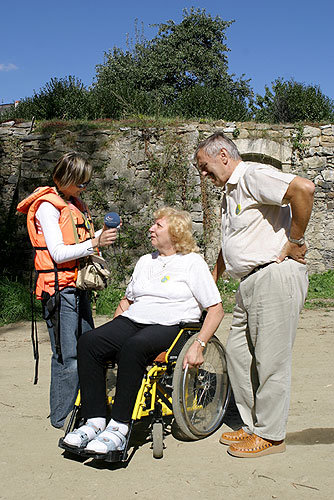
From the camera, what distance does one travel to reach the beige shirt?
2561 millimetres

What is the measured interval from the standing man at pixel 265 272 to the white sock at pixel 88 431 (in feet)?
2.30

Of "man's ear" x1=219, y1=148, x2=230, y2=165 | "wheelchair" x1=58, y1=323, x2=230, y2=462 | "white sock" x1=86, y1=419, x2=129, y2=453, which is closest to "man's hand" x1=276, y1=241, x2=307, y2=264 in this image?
"man's ear" x1=219, y1=148, x2=230, y2=165

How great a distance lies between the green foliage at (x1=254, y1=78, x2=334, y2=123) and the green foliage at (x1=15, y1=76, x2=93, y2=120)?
478 centimetres

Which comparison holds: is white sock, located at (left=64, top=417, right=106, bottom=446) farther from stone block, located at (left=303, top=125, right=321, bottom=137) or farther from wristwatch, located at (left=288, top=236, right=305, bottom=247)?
stone block, located at (left=303, top=125, right=321, bottom=137)

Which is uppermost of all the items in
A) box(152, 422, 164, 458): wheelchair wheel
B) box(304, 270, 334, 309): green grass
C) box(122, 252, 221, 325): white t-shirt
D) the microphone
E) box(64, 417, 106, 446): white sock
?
the microphone

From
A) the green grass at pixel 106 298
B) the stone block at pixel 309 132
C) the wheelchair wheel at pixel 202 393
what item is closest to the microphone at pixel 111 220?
the wheelchair wheel at pixel 202 393

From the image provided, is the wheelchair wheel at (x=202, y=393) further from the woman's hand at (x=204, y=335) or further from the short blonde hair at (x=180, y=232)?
the short blonde hair at (x=180, y=232)

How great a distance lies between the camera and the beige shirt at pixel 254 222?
101 inches

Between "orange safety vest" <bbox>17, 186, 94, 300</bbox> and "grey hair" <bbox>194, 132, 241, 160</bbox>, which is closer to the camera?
"grey hair" <bbox>194, 132, 241, 160</bbox>

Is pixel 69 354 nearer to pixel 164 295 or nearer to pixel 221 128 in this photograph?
pixel 164 295

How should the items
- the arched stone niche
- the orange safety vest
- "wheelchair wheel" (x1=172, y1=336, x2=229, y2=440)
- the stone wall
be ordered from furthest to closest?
the arched stone niche, the stone wall, the orange safety vest, "wheelchair wheel" (x1=172, y1=336, x2=229, y2=440)

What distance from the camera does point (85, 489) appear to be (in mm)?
2297

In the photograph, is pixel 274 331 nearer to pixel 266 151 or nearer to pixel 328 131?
pixel 266 151

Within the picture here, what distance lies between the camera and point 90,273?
294cm
